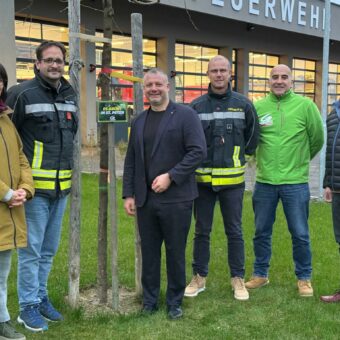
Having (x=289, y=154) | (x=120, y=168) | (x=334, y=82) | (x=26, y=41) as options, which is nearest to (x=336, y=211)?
(x=289, y=154)

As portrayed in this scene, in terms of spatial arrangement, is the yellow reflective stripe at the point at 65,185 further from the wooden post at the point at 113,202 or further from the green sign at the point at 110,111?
the green sign at the point at 110,111

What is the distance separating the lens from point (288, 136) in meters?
4.70

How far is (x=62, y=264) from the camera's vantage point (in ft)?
18.7

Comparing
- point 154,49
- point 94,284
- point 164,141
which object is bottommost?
point 94,284

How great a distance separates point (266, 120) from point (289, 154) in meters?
0.39

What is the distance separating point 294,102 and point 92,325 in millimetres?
2674

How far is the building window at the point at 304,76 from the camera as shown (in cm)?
2656

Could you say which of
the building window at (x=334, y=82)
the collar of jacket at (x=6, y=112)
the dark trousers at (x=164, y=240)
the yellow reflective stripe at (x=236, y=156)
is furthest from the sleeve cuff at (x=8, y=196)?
the building window at (x=334, y=82)

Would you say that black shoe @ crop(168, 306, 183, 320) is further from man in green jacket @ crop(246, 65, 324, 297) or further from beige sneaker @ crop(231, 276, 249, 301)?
man in green jacket @ crop(246, 65, 324, 297)

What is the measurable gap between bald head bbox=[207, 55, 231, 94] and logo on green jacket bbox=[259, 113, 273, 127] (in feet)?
1.58

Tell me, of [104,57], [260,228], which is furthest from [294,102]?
[104,57]

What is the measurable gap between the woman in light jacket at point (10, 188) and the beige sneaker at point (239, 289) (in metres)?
2.13

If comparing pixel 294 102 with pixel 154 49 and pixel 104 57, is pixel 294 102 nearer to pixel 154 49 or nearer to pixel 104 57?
pixel 104 57

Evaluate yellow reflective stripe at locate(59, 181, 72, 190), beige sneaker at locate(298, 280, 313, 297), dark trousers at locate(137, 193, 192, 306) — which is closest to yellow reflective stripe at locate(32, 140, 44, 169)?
yellow reflective stripe at locate(59, 181, 72, 190)
